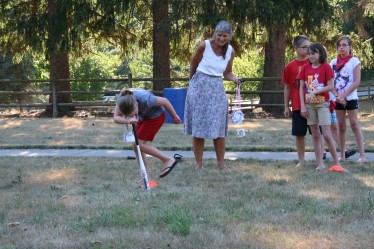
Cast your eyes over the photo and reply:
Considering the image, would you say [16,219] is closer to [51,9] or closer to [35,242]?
[35,242]

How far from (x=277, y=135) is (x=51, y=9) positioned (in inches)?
421

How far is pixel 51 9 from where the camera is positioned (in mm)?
20656

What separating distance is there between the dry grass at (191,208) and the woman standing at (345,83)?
0.63 meters

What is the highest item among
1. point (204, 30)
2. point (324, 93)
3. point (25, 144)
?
point (204, 30)

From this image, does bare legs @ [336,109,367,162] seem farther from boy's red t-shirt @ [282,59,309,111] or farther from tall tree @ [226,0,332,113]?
→ tall tree @ [226,0,332,113]

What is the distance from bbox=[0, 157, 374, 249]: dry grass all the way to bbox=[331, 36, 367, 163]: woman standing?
633 millimetres

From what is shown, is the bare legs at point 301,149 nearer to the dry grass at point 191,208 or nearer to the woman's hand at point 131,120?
the dry grass at point 191,208

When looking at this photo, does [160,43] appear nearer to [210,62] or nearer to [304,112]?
[210,62]

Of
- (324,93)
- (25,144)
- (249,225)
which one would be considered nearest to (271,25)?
(25,144)

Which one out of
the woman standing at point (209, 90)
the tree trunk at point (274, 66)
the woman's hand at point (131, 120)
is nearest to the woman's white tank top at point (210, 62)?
the woman standing at point (209, 90)

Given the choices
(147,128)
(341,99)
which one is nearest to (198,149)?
(147,128)

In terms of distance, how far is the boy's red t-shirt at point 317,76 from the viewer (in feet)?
25.5

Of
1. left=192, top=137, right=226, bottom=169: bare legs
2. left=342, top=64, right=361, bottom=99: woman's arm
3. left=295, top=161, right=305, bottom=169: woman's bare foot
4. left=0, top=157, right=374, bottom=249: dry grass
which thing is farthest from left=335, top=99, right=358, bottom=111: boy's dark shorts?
left=192, top=137, right=226, bottom=169: bare legs

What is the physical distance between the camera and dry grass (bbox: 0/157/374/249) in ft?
14.9
